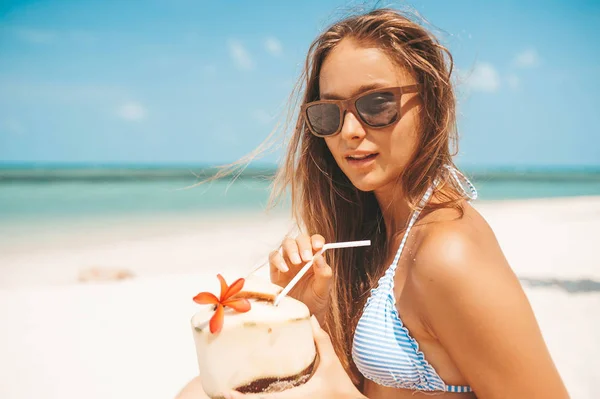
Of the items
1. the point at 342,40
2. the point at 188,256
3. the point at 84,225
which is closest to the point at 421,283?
the point at 342,40

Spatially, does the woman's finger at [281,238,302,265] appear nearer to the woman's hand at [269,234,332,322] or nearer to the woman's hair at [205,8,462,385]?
the woman's hand at [269,234,332,322]

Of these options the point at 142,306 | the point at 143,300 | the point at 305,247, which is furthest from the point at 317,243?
the point at 143,300

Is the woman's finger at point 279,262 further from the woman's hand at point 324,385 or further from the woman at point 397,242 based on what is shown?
the woman's hand at point 324,385

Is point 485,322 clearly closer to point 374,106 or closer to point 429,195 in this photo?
point 429,195

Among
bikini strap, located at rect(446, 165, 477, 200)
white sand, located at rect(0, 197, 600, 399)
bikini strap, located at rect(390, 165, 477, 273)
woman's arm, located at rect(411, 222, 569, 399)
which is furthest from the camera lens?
white sand, located at rect(0, 197, 600, 399)

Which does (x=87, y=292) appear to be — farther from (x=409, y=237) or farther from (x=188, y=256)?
(x=409, y=237)

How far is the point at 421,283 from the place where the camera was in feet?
5.42

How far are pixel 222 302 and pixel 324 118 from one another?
3.23 feet

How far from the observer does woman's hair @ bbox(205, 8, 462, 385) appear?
205cm

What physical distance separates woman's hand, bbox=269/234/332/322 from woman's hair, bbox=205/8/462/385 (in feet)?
0.26

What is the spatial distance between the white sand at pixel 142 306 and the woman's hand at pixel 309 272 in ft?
1.67

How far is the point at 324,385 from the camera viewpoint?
1.62 m

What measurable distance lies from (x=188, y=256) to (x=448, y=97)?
898 centimetres

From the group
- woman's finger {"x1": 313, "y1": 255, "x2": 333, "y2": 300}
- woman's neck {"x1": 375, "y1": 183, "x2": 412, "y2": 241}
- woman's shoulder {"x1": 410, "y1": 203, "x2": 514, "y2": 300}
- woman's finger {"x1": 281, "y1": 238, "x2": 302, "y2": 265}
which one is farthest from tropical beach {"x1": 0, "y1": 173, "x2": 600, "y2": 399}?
woman's shoulder {"x1": 410, "y1": 203, "x2": 514, "y2": 300}
